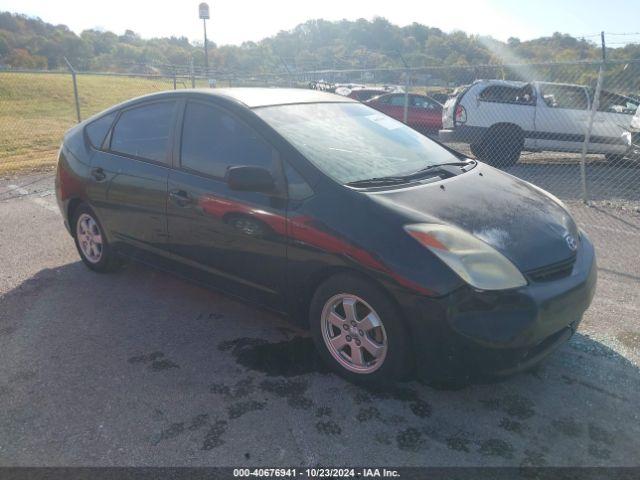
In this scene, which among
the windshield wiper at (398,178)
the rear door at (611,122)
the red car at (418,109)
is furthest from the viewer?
the red car at (418,109)

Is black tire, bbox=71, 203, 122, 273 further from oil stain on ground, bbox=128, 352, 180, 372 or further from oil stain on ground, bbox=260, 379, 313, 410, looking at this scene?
oil stain on ground, bbox=260, 379, 313, 410

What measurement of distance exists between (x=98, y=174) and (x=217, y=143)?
1.39 m

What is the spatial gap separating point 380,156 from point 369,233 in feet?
3.16

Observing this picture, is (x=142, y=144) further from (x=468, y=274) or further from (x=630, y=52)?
(x=630, y=52)

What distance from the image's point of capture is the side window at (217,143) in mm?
3289

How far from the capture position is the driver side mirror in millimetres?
3035

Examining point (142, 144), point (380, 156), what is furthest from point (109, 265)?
point (380, 156)

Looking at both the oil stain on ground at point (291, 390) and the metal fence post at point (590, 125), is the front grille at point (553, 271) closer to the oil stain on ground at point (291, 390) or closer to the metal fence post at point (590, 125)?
the oil stain on ground at point (291, 390)

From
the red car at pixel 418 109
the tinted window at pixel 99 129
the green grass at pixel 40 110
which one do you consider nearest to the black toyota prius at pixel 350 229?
the tinted window at pixel 99 129

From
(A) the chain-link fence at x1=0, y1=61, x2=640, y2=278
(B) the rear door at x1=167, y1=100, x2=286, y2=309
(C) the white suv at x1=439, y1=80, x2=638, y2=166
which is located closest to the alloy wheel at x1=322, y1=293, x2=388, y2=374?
(B) the rear door at x1=167, y1=100, x2=286, y2=309

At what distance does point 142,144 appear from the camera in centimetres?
402

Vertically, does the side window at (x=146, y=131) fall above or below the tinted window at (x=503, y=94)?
below

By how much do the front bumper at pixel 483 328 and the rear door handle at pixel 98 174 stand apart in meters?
2.85

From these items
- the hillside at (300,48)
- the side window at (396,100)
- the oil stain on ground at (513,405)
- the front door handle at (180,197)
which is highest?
the hillside at (300,48)
